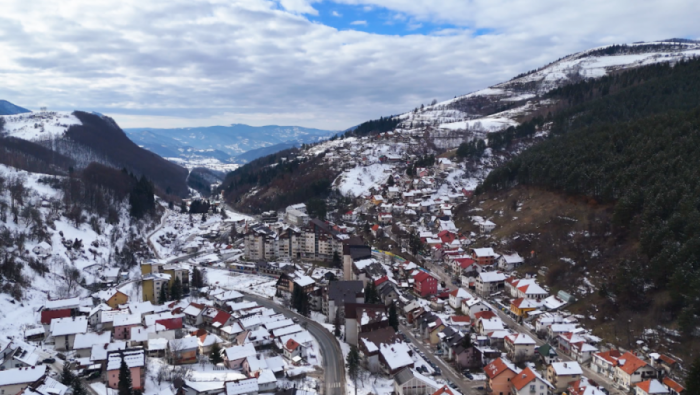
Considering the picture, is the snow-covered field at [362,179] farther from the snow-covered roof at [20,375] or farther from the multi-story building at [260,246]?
the snow-covered roof at [20,375]

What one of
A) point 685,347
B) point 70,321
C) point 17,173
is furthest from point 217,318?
point 17,173

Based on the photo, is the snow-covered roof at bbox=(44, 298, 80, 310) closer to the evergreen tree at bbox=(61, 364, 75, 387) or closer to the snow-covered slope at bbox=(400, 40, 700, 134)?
the evergreen tree at bbox=(61, 364, 75, 387)

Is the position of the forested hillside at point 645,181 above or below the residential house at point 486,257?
above

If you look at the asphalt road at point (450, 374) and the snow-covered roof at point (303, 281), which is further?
the snow-covered roof at point (303, 281)

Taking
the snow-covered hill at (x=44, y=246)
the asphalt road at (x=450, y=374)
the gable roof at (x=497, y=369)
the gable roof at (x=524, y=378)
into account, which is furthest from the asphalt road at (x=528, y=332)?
the snow-covered hill at (x=44, y=246)

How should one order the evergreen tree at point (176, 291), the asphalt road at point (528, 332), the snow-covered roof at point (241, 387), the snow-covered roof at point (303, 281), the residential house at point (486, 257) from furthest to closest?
the residential house at point (486, 257) < the snow-covered roof at point (303, 281) < the evergreen tree at point (176, 291) < the asphalt road at point (528, 332) < the snow-covered roof at point (241, 387)

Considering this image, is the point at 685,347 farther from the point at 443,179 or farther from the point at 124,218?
the point at 124,218

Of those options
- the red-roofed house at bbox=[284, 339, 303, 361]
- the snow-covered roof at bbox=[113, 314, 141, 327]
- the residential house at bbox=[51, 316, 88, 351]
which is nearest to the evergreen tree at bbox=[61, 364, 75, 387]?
the residential house at bbox=[51, 316, 88, 351]

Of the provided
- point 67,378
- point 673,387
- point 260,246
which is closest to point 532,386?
point 673,387

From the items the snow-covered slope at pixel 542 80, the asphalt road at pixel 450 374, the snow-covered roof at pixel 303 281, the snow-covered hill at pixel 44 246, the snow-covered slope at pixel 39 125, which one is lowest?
the asphalt road at pixel 450 374
